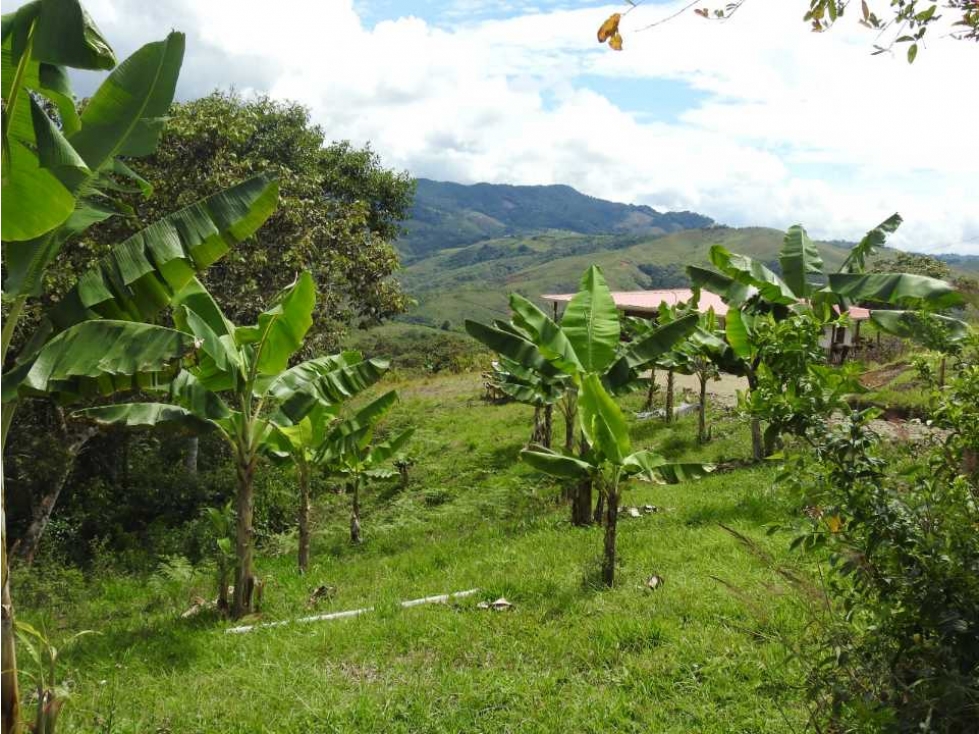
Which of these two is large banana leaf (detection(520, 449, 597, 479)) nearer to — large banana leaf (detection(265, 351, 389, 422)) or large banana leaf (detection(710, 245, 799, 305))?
large banana leaf (detection(265, 351, 389, 422))

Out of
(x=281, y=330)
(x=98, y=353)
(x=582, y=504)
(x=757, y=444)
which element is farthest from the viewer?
(x=757, y=444)

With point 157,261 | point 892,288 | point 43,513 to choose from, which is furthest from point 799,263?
point 43,513

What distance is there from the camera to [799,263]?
11.5 metres

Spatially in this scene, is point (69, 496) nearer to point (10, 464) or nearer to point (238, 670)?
point (10, 464)

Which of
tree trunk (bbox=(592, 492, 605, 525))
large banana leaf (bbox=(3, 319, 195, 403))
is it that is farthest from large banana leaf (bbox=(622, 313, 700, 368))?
large banana leaf (bbox=(3, 319, 195, 403))

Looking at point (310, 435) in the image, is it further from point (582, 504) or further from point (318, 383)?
point (582, 504)

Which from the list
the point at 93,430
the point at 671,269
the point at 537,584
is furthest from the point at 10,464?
the point at 671,269

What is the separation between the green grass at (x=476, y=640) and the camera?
4969 millimetres

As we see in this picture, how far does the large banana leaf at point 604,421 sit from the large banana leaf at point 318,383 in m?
2.55

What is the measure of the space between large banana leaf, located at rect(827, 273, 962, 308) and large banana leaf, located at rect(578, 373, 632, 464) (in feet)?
11.6

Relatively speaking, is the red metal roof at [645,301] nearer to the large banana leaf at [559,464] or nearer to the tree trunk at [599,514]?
the tree trunk at [599,514]

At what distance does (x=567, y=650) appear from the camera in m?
5.86

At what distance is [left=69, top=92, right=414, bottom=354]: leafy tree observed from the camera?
→ 46.8ft

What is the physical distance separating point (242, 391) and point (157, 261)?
2.11m
